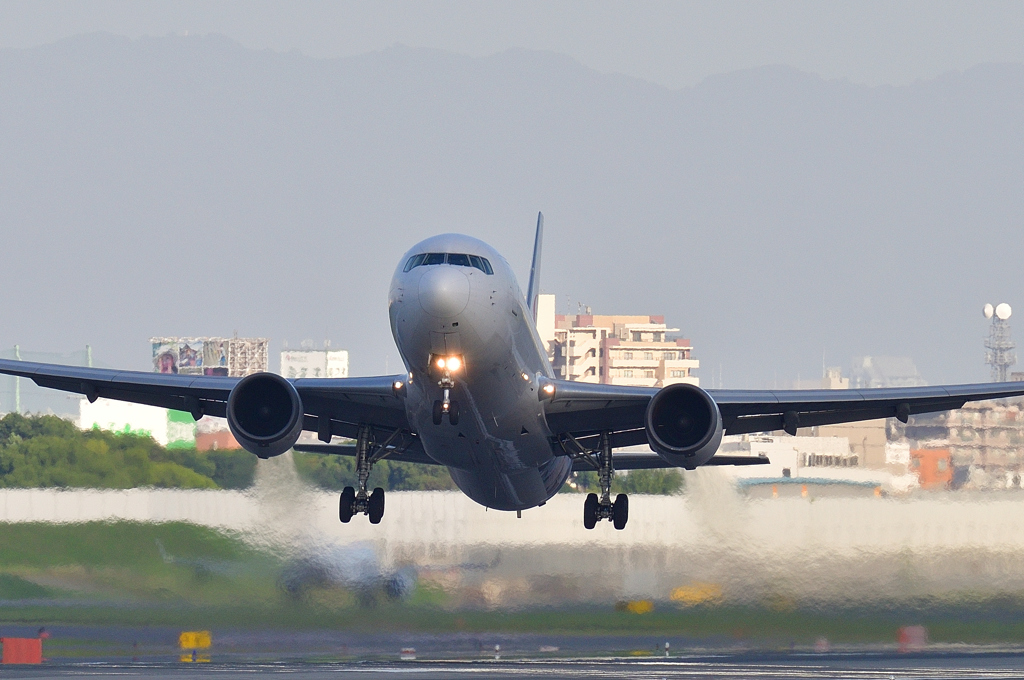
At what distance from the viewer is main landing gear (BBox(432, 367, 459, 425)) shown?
998 inches

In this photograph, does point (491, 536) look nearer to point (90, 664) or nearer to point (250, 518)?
point (250, 518)

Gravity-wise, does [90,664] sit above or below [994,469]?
below

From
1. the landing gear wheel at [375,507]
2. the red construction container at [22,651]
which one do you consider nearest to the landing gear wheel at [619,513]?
the landing gear wheel at [375,507]

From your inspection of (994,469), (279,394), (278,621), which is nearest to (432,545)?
(278,621)

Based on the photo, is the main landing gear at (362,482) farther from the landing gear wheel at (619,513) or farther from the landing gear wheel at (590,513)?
the landing gear wheel at (619,513)

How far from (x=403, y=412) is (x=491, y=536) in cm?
1129

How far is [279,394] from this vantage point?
27.7m

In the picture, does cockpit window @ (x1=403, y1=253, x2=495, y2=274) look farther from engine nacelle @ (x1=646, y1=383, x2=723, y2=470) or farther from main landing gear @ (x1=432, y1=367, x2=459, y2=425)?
engine nacelle @ (x1=646, y1=383, x2=723, y2=470)

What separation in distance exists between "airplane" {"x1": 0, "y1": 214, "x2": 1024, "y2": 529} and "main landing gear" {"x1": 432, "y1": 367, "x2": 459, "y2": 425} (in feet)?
0.09

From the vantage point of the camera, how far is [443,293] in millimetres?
24203

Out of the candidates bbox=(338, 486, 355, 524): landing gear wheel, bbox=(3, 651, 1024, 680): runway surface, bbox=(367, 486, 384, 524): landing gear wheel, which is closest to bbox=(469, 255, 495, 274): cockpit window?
bbox=(338, 486, 355, 524): landing gear wheel

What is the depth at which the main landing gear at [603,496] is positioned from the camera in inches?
1189

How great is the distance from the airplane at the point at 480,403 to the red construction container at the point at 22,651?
37.1 feet

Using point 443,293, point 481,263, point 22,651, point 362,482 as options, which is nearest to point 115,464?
point 22,651
